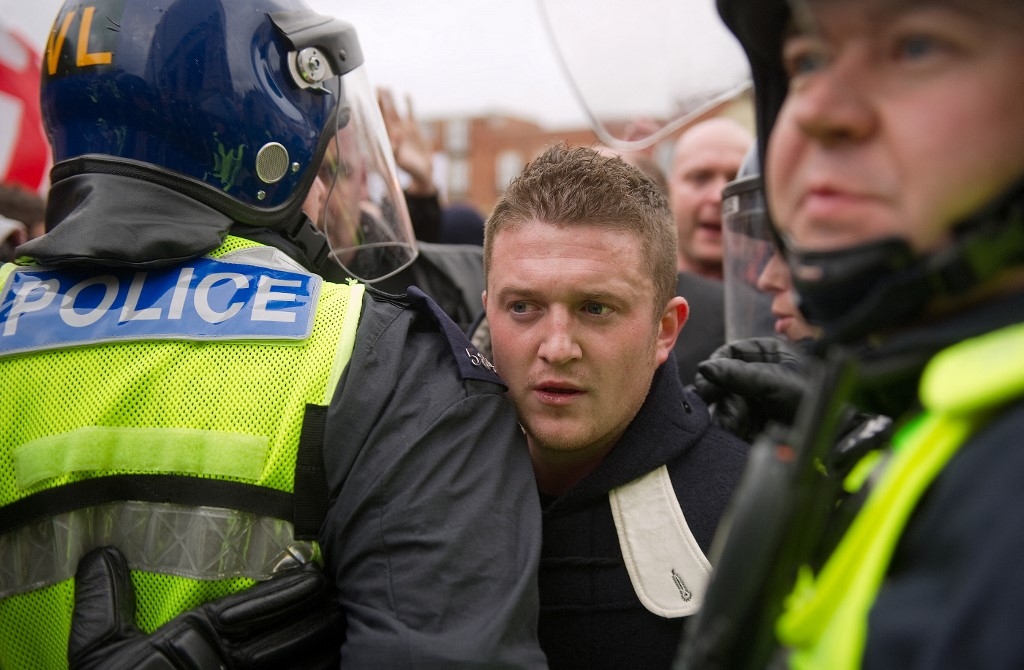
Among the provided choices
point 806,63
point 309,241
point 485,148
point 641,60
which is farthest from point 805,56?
point 485,148

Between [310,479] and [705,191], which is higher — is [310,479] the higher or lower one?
the higher one

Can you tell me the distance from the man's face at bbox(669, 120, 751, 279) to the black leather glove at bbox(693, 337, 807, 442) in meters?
1.40

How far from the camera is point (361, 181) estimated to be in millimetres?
2309

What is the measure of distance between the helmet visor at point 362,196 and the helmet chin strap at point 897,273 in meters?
1.39

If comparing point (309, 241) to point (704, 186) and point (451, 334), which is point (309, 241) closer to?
point (451, 334)

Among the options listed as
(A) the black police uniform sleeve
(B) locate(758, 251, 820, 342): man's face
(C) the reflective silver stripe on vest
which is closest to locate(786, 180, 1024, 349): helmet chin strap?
(A) the black police uniform sleeve

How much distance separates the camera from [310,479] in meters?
1.43

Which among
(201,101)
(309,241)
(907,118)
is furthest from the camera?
(309,241)

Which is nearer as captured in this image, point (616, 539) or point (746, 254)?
point (616, 539)

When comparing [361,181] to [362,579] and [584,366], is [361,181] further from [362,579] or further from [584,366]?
[362,579]

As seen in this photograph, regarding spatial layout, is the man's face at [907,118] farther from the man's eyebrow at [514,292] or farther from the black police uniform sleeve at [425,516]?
the man's eyebrow at [514,292]

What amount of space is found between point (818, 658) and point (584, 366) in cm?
105

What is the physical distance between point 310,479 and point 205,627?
0.26 metres

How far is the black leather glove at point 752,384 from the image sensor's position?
2.04 meters
